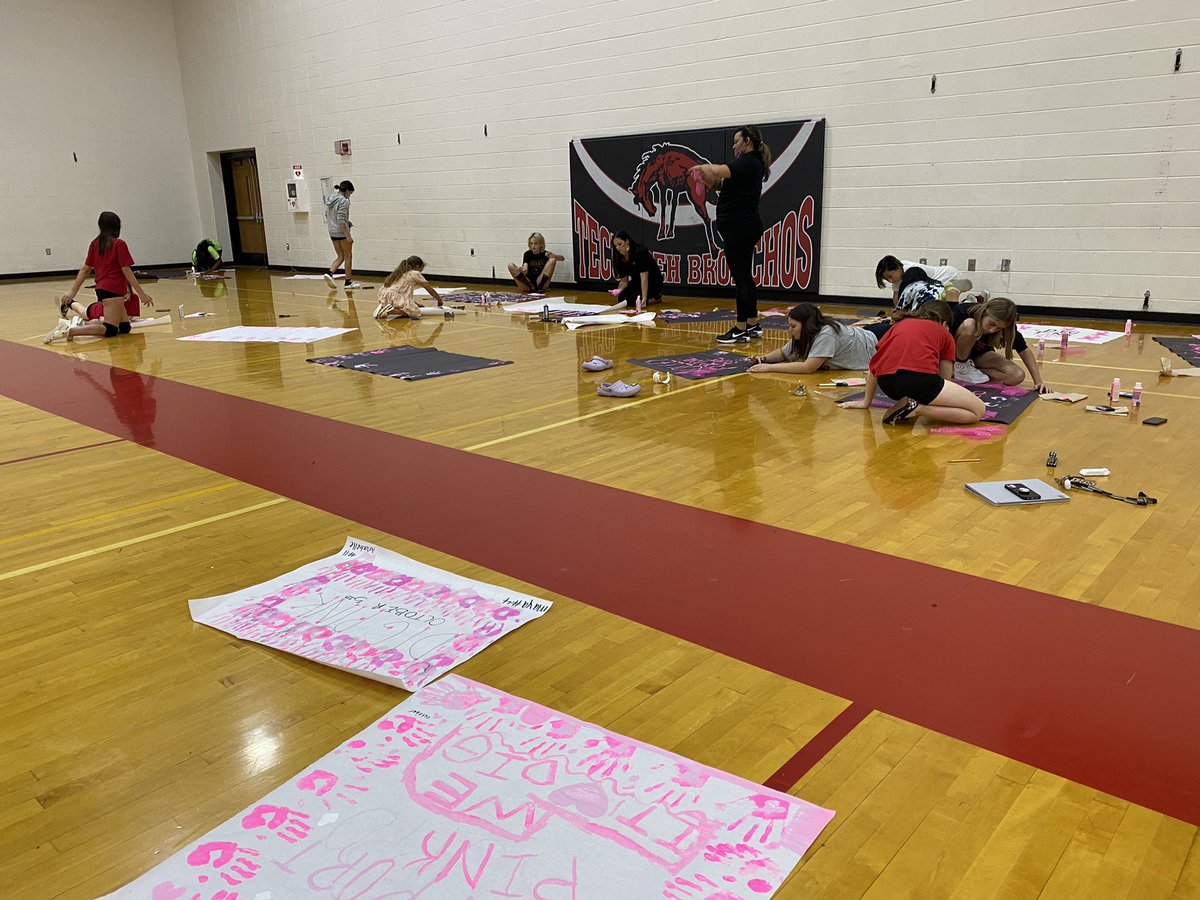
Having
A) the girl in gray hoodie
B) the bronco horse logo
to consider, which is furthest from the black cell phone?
the girl in gray hoodie

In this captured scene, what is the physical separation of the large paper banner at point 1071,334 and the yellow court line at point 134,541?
5.62m

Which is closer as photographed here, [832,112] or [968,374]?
[968,374]

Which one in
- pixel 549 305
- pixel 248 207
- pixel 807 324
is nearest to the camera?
pixel 807 324

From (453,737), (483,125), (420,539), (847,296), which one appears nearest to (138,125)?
(483,125)

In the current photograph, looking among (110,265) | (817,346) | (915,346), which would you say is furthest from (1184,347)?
(110,265)

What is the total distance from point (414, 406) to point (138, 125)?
14826 mm

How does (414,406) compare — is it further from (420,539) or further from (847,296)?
(847,296)

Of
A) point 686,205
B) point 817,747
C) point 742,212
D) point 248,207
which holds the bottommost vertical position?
point 817,747

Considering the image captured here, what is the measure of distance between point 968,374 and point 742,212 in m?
2.66

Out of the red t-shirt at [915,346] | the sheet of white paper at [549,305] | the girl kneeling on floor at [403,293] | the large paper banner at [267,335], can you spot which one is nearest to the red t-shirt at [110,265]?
the large paper banner at [267,335]

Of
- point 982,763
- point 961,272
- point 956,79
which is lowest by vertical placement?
point 982,763

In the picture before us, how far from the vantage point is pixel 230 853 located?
154 cm

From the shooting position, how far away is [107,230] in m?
7.43

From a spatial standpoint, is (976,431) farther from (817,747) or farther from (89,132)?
(89,132)
